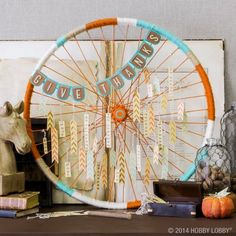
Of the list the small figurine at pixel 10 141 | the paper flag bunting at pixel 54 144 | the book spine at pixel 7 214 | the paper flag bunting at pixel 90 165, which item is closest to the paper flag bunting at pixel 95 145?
the paper flag bunting at pixel 90 165

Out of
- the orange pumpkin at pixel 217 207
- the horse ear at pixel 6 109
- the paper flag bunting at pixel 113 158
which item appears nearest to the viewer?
the orange pumpkin at pixel 217 207

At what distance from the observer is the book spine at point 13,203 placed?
4.31 feet

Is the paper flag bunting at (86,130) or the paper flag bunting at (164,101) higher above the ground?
the paper flag bunting at (164,101)

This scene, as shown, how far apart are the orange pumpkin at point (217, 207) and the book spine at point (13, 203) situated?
47cm

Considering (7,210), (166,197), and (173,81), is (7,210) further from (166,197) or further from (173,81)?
(173,81)

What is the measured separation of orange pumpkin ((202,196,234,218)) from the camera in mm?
1228

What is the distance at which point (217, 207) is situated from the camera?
123 centimetres

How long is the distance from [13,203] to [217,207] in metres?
0.53

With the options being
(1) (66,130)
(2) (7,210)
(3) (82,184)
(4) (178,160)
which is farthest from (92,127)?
(2) (7,210)

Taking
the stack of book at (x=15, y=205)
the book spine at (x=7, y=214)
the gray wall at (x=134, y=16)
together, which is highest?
the gray wall at (x=134, y=16)

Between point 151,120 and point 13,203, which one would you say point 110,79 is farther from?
point 13,203

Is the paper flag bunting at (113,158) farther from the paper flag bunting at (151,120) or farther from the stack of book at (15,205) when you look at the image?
the stack of book at (15,205)

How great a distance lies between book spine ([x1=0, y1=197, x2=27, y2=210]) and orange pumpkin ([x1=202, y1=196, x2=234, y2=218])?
0.47 metres

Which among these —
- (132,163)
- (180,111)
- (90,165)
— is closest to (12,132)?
(90,165)
